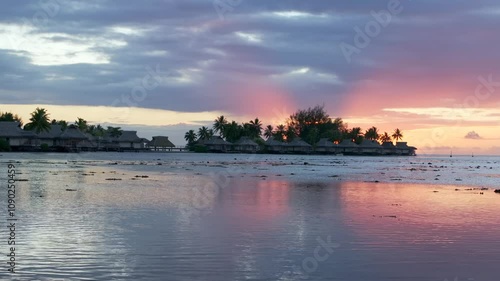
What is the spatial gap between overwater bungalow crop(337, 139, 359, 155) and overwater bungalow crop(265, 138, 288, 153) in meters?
18.7

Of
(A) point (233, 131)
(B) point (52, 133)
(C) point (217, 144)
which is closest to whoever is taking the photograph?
(B) point (52, 133)

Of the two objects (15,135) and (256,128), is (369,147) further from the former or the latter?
(15,135)

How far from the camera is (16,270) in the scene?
11.3 metres

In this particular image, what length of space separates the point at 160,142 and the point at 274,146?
37.2 meters

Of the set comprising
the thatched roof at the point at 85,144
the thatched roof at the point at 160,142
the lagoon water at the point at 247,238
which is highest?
the thatched roof at the point at 160,142

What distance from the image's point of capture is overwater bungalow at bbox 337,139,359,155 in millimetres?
176875

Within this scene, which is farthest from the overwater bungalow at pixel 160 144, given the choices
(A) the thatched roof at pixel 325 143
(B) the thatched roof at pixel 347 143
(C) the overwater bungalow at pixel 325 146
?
(B) the thatched roof at pixel 347 143

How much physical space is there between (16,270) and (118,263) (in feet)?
6.99

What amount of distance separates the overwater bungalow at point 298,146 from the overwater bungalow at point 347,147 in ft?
37.1

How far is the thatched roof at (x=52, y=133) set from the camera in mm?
116438

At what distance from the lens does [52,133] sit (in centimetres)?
11825

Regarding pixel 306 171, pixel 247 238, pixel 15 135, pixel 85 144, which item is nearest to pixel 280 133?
pixel 85 144

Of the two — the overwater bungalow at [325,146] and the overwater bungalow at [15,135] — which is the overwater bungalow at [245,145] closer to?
the overwater bungalow at [325,146]

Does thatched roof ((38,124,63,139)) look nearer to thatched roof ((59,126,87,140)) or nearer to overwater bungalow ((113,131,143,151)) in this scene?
thatched roof ((59,126,87,140))
